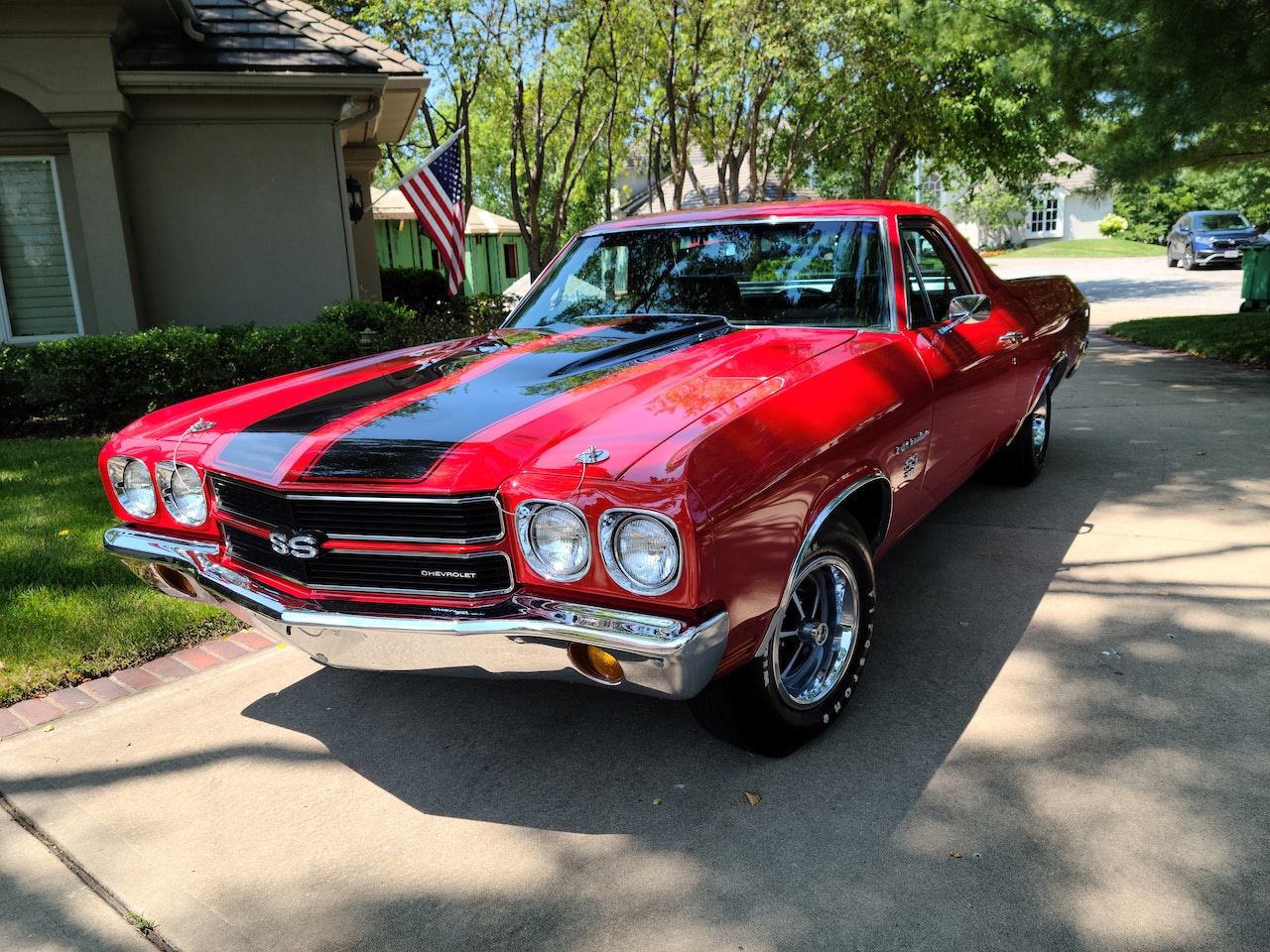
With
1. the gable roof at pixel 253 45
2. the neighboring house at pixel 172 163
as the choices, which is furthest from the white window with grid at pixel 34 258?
the gable roof at pixel 253 45

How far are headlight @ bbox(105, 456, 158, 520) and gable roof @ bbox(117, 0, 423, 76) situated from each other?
288 inches

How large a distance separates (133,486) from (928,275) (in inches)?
134

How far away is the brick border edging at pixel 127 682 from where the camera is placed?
3.51m

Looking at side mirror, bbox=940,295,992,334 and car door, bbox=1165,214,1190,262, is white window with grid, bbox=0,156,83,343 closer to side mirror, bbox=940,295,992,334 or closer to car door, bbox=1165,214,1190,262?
side mirror, bbox=940,295,992,334

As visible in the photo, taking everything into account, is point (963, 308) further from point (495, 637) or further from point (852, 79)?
point (852, 79)

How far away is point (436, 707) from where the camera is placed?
346cm

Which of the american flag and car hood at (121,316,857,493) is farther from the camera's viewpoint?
the american flag

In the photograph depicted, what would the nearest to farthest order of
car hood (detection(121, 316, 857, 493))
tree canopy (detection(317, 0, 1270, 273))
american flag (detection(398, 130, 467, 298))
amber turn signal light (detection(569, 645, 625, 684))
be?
amber turn signal light (detection(569, 645, 625, 684)), car hood (detection(121, 316, 857, 493)), tree canopy (detection(317, 0, 1270, 273)), american flag (detection(398, 130, 467, 298))

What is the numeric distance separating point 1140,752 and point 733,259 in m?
2.37

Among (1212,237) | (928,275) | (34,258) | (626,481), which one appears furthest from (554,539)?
(1212,237)

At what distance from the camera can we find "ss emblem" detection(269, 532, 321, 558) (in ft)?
8.91


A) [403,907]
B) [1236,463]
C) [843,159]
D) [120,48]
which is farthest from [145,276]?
[843,159]

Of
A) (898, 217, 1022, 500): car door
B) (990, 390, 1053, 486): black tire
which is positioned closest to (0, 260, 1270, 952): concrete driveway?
(898, 217, 1022, 500): car door

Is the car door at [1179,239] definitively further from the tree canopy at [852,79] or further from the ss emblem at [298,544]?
the ss emblem at [298,544]
